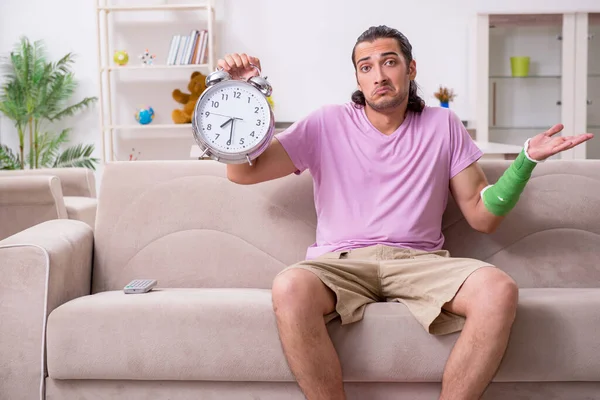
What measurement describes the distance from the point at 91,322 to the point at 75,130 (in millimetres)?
5192

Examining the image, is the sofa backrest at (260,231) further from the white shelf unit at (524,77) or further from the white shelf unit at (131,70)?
the white shelf unit at (524,77)

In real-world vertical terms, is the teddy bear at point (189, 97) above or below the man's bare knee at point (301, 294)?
above

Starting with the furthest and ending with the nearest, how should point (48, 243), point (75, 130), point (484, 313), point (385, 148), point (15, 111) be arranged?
point (75, 130) < point (15, 111) < point (385, 148) < point (48, 243) < point (484, 313)

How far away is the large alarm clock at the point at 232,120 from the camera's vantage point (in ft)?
7.14

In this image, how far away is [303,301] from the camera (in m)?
1.93

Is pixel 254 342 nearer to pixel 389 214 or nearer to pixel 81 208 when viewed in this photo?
pixel 389 214

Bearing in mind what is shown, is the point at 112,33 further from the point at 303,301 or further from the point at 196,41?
the point at 303,301

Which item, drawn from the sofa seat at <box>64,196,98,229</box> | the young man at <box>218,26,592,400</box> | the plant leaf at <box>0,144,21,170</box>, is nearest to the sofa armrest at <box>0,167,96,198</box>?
the sofa seat at <box>64,196,98,229</box>

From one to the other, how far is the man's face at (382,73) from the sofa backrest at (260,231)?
34 cm

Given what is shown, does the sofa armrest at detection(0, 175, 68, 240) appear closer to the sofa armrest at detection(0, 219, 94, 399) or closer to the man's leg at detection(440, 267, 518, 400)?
the sofa armrest at detection(0, 219, 94, 399)

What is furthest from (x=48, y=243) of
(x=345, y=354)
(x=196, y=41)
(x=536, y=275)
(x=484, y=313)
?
(x=196, y=41)

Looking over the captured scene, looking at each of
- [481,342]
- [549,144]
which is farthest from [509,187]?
[481,342]

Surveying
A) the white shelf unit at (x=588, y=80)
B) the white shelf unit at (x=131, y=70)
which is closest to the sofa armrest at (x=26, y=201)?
Result: the white shelf unit at (x=131, y=70)

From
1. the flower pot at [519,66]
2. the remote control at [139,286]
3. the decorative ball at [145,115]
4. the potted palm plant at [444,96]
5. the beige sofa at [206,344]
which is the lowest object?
the beige sofa at [206,344]
